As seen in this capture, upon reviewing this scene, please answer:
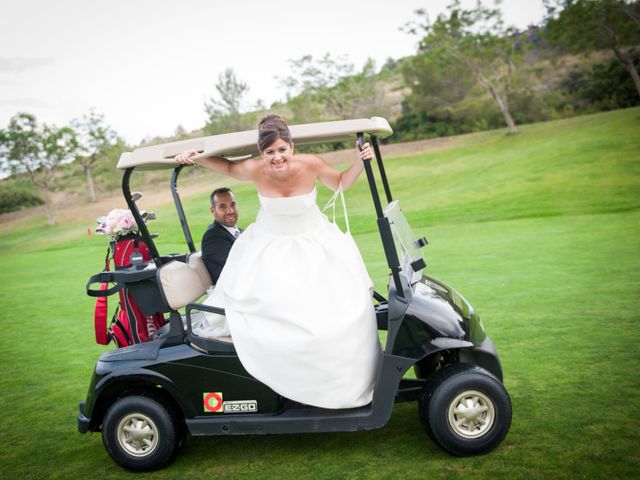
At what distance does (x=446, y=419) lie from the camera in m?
3.31

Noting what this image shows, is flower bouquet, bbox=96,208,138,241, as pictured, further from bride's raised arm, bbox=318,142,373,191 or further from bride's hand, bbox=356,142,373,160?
bride's hand, bbox=356,142,373,160

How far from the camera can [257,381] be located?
3404mm

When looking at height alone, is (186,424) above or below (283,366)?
below

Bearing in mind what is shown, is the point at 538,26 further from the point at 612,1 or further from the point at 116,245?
the point at 116,245

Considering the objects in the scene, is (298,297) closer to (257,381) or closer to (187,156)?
(257,381)

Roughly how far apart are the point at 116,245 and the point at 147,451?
178cm

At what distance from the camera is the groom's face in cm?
446

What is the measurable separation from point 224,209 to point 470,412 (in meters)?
2.30

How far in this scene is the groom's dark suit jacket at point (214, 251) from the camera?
13.7ft

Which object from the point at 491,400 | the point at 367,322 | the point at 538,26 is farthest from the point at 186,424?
the point at 538,26

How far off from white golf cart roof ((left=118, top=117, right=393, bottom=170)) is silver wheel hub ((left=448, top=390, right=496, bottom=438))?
158cm

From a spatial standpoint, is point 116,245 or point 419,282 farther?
point 116,245

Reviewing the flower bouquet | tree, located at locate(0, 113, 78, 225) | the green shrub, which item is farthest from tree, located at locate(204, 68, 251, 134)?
the flower bouquet

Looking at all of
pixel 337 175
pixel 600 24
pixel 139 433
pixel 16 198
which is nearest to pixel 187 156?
pixel 337 175
